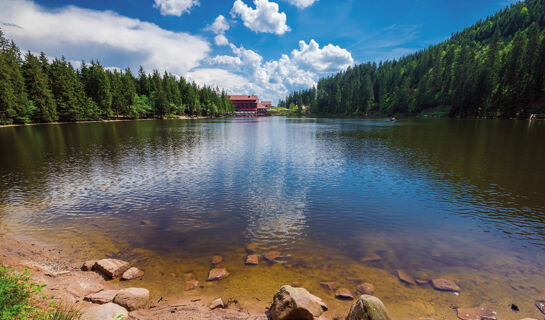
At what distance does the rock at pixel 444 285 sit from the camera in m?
7.36

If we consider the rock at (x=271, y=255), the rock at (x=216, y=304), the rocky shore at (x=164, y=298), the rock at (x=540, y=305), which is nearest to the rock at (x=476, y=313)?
the rocky shore at (x=164, y=298)

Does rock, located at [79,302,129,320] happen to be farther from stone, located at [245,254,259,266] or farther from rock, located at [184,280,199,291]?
stone, located at [245,254,259,266]

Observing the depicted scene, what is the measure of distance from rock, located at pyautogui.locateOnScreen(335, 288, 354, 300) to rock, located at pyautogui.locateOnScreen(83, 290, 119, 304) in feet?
21.2

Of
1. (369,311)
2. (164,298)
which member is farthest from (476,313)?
(164,298)

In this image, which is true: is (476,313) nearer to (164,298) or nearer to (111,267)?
(164,298)

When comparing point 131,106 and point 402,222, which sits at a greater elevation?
point 131,106

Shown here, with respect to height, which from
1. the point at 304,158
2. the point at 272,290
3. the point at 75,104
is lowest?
the point at 272,290

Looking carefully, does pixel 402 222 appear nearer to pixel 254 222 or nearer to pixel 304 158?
pixel 254 222

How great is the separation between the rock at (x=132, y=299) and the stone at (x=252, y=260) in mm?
3427

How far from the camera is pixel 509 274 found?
795 centimetres

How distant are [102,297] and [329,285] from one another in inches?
262

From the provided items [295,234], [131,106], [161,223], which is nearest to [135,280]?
[161,223]

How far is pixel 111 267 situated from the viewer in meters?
7.97

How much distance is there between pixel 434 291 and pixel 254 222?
760cm
